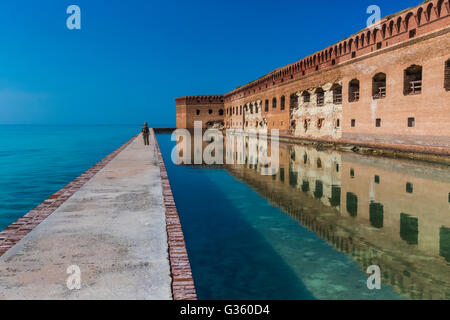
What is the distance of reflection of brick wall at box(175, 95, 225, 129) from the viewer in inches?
1848

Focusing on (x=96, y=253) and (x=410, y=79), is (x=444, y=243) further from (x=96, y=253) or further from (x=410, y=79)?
(x=410, y=79)

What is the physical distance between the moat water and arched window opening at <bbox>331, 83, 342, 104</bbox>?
11.3 metres

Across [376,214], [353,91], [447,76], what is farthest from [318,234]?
[353,91]

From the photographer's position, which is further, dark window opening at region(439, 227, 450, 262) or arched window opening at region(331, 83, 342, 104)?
arched window opening at region(331, 83, 342, 104)

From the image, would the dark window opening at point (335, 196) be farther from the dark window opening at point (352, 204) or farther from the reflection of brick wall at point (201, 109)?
the reflection of brick wall at point (201, 109)

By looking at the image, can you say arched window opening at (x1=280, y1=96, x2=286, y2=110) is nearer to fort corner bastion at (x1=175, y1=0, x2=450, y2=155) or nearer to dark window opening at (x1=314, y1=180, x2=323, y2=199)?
fort corner bastion at (x1=175, y1=0, x2=450, y2=155)

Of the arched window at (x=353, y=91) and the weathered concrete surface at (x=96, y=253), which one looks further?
the arched window at (x=353, y=91)

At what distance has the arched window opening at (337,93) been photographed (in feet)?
66.5

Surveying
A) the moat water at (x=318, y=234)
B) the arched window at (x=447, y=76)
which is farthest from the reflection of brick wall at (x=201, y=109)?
the moat water at (x=318, y=234)

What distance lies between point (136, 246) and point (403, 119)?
14.4m

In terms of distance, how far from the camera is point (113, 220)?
397cm

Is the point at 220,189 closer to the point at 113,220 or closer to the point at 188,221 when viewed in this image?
the point at 188,221

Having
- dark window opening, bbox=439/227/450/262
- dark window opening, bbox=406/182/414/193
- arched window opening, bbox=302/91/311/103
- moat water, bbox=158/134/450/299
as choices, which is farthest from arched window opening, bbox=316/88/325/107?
dark window opening, bbox=439/227/450/262

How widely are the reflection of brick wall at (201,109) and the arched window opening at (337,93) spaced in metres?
27.6
